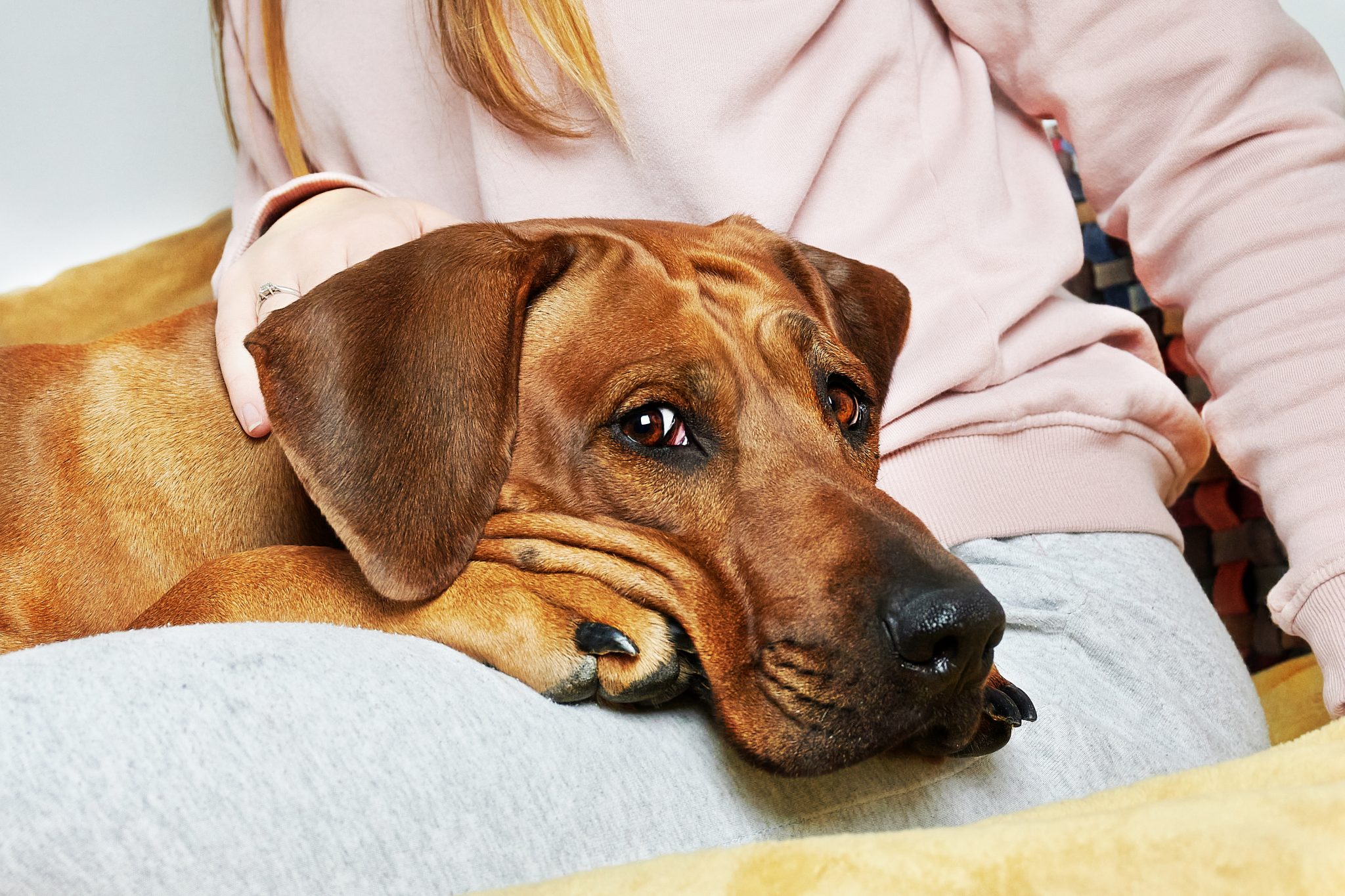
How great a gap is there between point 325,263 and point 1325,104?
183cm

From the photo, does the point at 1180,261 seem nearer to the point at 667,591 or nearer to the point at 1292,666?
the point at 1292,666

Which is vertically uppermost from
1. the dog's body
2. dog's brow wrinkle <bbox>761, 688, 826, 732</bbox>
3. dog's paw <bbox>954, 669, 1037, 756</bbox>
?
the dog's body

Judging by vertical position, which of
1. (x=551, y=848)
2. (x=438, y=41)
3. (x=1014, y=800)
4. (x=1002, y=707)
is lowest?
(x=1014, y=800)

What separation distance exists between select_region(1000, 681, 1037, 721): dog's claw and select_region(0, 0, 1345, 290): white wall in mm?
2220

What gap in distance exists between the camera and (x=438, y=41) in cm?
226

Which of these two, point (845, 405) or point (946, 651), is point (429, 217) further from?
point (946, 651)

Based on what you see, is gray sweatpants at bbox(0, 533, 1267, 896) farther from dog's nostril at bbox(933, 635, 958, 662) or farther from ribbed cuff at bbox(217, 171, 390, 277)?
ribbed cuff at bbox(217, 171, 390, 277)

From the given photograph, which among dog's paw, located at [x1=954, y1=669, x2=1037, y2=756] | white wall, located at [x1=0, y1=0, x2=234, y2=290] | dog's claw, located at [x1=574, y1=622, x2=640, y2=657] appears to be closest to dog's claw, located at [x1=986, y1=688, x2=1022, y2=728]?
dog's paw, located at [x1=954, y1=669, x2=1037, y2=756]

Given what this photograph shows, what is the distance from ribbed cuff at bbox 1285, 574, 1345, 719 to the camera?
1.55 metres

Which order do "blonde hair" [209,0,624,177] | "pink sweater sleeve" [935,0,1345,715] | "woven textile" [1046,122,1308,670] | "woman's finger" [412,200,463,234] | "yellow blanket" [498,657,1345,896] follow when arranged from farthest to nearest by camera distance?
"woven textile" [1046,122,1308,670], "woman's finger" [412,200,463,234], "blonde hair" [209,0,624,177], "pink sweater sleeve" [935,0,1345,715], "yellow blanket" [498,657,1345,896]

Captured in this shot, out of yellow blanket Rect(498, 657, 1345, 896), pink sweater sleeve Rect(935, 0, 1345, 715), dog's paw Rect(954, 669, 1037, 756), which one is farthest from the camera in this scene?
pink sweater sleeve Rect(935, 0, 1345, 715)

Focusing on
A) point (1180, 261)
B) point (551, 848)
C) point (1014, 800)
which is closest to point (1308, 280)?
point (1180, 261)

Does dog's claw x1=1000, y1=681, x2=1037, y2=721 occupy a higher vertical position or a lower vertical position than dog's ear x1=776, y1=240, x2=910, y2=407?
lower

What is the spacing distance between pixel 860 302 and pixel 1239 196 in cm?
71
